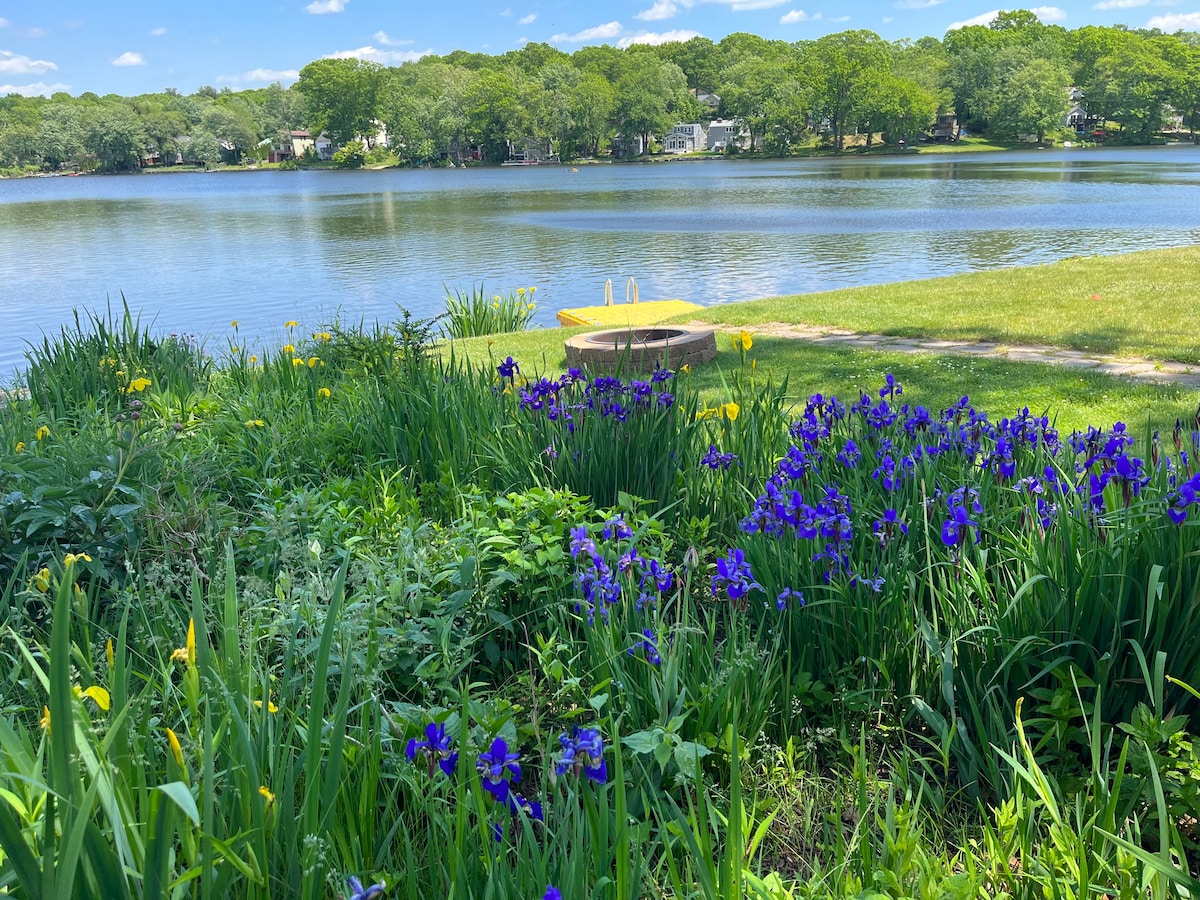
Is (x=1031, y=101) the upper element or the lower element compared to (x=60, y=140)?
lower

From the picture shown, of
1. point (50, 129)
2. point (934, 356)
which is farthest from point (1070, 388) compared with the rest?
point (50, 129)

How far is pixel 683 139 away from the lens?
132500 millimetres

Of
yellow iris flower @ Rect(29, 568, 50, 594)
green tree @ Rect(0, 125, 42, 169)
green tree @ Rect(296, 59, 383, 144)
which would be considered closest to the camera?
yellow iris flower @ Rect(29, 568, 50, 594)

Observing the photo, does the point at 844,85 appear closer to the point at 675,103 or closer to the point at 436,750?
the point at 675,103

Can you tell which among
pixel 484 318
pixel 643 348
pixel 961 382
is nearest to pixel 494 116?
A: pixel 484 318

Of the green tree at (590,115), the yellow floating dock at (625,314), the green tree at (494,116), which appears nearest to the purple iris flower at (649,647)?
the yellow floating dock at (625,314)

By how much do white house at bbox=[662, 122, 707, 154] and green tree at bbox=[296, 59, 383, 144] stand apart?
148 ft

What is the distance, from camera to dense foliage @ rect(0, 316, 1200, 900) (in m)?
1.49

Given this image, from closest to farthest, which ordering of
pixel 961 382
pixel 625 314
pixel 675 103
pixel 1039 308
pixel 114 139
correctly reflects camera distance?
pixel 961 382 → pixel 1039 308 → pixel 625 314 → pixel 114 139 → pixel 675 103

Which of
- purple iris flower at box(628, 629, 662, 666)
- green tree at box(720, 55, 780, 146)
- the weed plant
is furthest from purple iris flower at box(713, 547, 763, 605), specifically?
green tree at box(720, 55, 780, 146)

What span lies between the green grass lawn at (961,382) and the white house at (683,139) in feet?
428

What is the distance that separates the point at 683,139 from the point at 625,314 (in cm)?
12987

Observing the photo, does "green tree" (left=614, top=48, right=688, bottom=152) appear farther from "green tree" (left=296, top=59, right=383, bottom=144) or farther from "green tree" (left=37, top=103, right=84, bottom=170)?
"green tree" (left=37, top=103, right=84, bottom=170)

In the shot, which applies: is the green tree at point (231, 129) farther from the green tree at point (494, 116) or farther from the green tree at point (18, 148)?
the green tree at point (494, 116)
